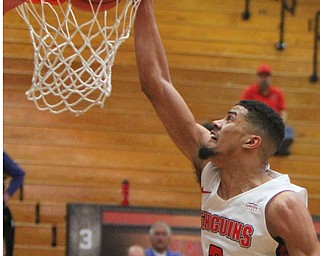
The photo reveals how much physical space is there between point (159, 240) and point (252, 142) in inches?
114

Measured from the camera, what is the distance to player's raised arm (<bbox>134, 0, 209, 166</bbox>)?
12.0 feet

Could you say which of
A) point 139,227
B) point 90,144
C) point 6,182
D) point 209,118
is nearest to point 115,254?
point 139,227

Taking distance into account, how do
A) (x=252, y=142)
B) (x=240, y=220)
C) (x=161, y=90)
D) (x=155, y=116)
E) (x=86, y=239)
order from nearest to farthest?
(x=240, y=220) → (x=252, y=142) → (x=161, y=90) → (x=86, y=239) → (x=155, y=116)

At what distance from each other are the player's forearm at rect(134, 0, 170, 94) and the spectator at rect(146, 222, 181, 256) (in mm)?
2633

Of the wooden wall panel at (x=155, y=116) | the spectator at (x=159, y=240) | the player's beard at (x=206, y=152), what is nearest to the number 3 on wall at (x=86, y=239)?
the spectator at (x=159, y=240)

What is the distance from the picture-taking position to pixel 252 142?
11.4 feet

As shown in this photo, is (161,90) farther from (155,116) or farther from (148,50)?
(155,116)

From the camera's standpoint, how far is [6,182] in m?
6.79

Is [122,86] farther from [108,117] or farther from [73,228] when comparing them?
[73,228]

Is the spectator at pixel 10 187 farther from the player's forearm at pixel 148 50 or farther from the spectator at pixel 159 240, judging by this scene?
the player's forearm at pixel 148 50

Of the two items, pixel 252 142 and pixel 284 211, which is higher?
pixel 252 142

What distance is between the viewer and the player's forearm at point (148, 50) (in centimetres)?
372

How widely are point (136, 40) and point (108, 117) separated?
530 cm

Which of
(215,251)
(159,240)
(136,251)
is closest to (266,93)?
(159,240)
